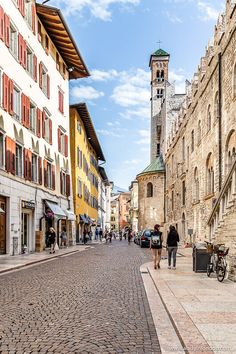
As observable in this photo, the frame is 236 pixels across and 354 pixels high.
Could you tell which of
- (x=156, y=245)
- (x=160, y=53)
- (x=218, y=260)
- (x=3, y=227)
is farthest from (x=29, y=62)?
(x=160, y=53)

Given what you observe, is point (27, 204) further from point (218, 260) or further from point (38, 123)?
point (218, 260)

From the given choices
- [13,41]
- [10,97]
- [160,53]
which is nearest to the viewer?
[10,97]

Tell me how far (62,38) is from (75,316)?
29.3m

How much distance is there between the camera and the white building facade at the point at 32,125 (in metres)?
24.0

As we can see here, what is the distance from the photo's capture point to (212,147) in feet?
92.3

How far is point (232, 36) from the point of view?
74.7ft

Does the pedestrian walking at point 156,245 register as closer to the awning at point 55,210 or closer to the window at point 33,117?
the window at point 33,117

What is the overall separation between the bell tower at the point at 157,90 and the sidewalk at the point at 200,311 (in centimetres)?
6526

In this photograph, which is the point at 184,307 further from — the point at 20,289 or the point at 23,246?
the point at 23,246

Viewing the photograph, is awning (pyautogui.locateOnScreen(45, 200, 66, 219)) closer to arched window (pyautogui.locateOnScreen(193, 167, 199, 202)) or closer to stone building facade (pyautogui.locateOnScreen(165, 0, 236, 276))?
stone building facade (pyautogui.locateOnScreen(165, 0, 236, 276))

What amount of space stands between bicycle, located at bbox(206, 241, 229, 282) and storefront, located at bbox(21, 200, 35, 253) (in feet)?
45.8

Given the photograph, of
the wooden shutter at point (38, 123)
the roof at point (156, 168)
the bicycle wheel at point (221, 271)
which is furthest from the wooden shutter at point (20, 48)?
the roof at point (156, 168)

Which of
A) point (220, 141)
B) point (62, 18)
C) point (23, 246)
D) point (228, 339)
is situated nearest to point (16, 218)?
point (23, 246)

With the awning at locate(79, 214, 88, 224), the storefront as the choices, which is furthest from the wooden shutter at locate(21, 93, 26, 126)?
the awning at locate(79, 214, 88, 224)
